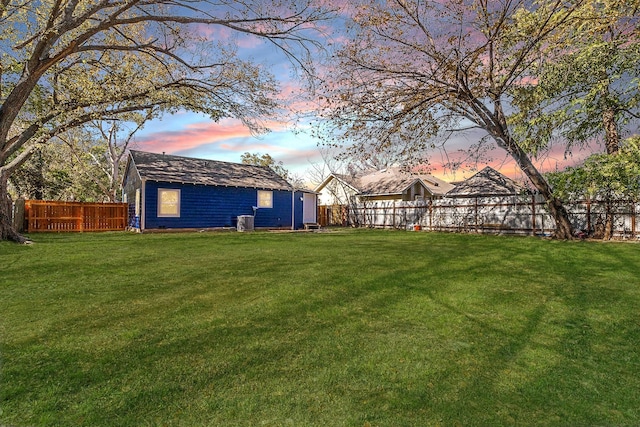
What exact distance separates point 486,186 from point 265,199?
14.5m

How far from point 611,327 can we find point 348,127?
6678 mm

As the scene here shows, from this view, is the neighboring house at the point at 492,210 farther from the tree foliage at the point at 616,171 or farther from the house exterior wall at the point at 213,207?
the house exterior wall at the point at 213,207

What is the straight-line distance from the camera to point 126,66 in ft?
42.5

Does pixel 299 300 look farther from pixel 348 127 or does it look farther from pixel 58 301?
pixel 348 127

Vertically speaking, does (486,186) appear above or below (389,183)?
below

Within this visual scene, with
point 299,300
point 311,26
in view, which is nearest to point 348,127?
point 311,26

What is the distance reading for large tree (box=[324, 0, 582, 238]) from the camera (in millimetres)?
7918

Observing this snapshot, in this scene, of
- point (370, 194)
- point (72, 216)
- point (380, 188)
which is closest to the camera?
point (72, 216)

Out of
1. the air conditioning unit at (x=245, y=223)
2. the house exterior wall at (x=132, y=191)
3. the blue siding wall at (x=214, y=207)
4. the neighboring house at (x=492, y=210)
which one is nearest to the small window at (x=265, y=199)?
the blue siding wall at (x=214, y=207)

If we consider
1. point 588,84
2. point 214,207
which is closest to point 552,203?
point 588,84

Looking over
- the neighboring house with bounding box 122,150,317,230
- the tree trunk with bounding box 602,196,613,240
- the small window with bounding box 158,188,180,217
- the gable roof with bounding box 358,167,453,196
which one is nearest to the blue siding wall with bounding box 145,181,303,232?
the neighboring house with bounding box 122,150,317,230

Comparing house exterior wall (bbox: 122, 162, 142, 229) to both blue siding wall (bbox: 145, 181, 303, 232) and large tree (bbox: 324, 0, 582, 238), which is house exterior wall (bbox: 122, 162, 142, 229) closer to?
blue siding wall (bbox: 145, 181, 303, 232)

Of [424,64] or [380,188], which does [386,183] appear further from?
[424,64]

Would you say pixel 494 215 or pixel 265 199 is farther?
pixel 265 199
